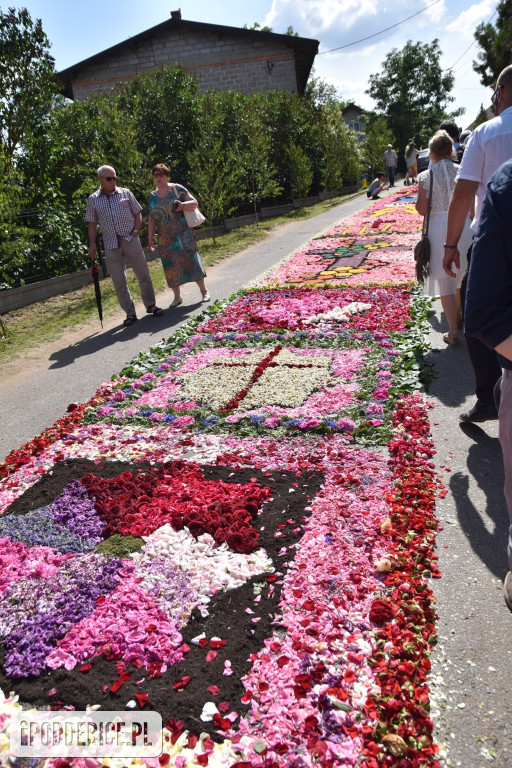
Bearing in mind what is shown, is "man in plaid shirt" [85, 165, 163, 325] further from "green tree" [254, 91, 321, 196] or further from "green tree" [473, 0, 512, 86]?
"green tree" [473, 0, 512, 86]

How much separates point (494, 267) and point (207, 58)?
31764 mm

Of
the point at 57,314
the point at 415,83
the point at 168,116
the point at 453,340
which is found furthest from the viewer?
the point at 415,83

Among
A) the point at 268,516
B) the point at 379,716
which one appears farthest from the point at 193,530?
the point at 379,716

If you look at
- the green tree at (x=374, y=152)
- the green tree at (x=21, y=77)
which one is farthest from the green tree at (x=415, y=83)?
the green tree at (x=21, y=77)

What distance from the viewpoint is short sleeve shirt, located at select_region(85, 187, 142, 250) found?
25.5 feet

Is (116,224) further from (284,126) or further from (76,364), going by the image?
(284,126)

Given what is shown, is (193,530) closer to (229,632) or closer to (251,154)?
(229,632)

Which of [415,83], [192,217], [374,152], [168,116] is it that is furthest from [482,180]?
[415,83]

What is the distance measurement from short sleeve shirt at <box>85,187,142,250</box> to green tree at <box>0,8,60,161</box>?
4.45 m

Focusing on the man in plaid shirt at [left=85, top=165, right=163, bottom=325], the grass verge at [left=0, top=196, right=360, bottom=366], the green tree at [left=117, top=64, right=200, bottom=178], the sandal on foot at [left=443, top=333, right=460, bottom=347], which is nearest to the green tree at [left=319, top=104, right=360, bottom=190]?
the green tree at [left=117, top=64, right=200, bottom=178]

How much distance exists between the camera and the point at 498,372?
3.84 m

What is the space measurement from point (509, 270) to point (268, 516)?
209cm

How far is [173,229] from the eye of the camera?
8.45m

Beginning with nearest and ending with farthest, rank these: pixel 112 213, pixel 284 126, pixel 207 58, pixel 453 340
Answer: pixel 453 340, pixel 112 213, pixel 284 126, pixel 207 58
